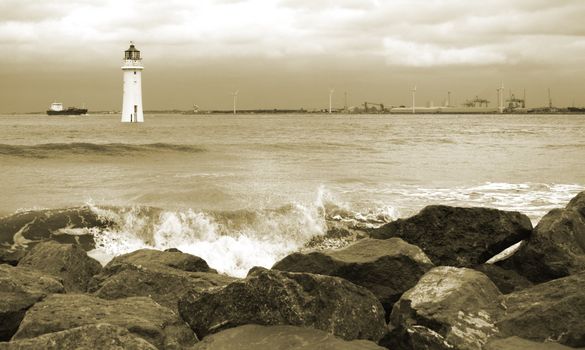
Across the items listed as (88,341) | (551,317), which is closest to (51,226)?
(88,341)

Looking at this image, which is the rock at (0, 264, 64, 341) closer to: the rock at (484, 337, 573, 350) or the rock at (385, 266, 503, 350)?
the rock at (385, 266, 503, 350)

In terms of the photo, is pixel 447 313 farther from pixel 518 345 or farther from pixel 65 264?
pixel 65 264

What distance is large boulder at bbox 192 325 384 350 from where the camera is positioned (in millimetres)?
3865

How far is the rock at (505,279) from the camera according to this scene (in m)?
6.06

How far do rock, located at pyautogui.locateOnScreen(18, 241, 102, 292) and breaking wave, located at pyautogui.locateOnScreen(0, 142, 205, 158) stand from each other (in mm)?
22106

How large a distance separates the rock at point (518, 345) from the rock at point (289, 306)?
0.88m

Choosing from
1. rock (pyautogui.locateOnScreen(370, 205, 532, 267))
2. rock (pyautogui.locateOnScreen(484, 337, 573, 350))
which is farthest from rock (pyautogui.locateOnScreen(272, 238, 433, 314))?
rock (pyautogui.locateOnScreen(484, 337, 573, 350))

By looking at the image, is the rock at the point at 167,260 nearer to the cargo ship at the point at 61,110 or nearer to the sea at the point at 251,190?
the sea at the point at 251,190

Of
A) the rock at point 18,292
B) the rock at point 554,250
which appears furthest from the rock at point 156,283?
the rock at point 554,250

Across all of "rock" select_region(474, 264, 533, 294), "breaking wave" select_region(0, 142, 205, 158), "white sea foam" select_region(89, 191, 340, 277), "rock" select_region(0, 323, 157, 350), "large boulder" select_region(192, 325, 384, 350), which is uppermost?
"breaking wave" select_region(0, 142, 205, 158)

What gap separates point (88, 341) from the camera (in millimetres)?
3400

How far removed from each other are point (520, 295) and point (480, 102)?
198 meters

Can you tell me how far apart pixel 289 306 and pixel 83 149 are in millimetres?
26844

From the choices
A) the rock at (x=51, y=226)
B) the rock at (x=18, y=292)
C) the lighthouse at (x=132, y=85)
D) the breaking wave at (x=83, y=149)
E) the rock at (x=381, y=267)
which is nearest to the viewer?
the rock at (x=18, y=292)
